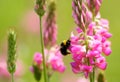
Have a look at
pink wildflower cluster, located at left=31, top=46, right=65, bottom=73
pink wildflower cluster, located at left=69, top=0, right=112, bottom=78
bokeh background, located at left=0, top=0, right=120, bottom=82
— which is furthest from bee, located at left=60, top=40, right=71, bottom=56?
bokeh background, located at left=0, top=0, right=120, bottom=82

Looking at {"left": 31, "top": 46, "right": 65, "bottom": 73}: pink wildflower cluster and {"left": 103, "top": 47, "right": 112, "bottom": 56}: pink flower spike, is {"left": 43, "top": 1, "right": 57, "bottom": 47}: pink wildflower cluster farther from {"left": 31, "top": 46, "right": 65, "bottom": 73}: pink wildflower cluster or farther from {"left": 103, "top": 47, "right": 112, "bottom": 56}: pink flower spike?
{"left": 103, "top": 47, "right": 112, "bottom": 56}: pink flower spike

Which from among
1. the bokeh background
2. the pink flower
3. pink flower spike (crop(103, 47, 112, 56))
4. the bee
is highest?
pink flower spike (crop(103, 47, 112, 56))

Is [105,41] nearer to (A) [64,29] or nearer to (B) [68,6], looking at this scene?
(A) [64,29]

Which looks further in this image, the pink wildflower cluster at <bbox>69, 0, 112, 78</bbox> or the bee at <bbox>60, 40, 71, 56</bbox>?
the bee at <bbox>60, 40, 71, 56</bbox>

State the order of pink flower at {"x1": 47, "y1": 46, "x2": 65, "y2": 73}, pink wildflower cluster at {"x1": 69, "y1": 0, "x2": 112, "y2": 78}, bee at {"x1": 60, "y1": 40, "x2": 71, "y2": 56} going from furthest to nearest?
pink flower at {"x1": 47, "y1": 46, "x2": 65, "y2": 73}
bee at {"x1": 60, "y1": 40, "x2": 71, "y2": 56}
pink wildflower cluster at {"x1": 69, "y1": 0, "x2": 112, "y2": 78}

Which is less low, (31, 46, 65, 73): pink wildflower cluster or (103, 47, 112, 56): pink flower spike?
(103, 47, 112, 56): pink flower spike

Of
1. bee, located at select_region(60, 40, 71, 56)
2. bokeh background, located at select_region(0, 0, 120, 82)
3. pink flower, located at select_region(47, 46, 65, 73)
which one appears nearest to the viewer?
bee, located at select_region(60, 40, 71, 56)

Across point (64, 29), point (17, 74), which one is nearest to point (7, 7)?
point (64, 29)
